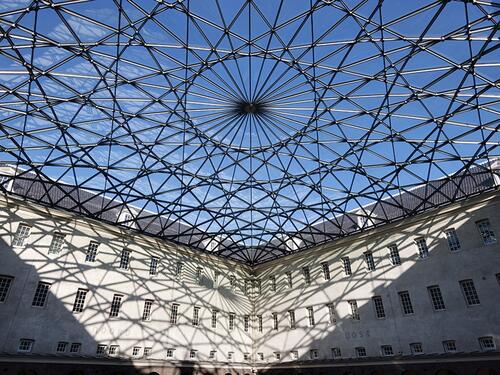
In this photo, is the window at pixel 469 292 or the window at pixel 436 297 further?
the window at pixel 436 297

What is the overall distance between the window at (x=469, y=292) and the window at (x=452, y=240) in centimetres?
341

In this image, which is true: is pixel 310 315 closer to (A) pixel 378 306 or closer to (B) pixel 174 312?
(A) pixel 378 306

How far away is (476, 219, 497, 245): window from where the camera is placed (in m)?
31.8

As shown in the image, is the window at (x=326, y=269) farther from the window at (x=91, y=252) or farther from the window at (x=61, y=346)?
the window at (x=61, y=346)

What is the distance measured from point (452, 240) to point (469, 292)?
5330 mm

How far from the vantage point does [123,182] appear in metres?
36.2

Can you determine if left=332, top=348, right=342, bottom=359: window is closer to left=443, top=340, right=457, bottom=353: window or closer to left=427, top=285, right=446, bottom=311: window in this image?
left=443, top=340, right=457, bottom=353: window

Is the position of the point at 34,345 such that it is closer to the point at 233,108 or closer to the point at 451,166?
the point at 233,108

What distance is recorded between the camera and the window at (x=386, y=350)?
Answer: 34922 mm

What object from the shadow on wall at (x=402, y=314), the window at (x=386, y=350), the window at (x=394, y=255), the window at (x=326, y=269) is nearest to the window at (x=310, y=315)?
the shadow on wall at (x=402, y=314)

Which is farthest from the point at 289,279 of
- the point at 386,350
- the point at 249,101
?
the point at 249,101

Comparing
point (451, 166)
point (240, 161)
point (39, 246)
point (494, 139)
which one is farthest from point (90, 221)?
point (494, 139)

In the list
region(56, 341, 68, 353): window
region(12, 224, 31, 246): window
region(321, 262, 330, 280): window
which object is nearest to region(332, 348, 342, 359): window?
region(321, 262, 330, 280): window

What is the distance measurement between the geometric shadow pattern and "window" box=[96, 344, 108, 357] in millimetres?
13248
